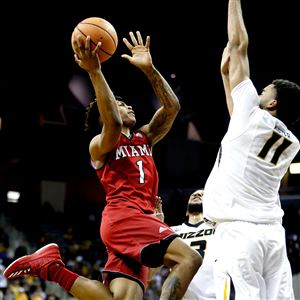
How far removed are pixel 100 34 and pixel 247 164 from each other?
1.80m

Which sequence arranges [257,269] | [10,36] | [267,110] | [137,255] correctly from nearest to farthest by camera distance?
[257,269]
[267,110]
[137,255]
[10,36]

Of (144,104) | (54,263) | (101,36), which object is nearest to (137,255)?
(54,263)

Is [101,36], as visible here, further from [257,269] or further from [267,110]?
[257,269]

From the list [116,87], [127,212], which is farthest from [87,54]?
[116,87]

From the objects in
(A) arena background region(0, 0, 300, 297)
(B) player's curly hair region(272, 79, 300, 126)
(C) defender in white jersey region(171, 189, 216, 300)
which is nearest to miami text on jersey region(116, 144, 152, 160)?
(C) defender in white jersey region(171, 189, 216, 300)

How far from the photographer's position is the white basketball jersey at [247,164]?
3.96m

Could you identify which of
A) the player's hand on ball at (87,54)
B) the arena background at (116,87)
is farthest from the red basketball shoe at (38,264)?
the arena background at (116,87)

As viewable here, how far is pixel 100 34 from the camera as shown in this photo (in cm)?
505

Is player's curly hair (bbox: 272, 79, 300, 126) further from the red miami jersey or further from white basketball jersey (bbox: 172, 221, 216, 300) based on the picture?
white basketball jersey (bbox: 172, 221, 216, 300)

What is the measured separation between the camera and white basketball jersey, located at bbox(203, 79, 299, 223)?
3965 millimetres

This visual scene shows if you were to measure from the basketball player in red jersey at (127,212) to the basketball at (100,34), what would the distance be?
7.2 inches

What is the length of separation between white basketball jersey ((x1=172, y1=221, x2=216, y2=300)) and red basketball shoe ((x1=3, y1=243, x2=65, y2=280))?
132cm

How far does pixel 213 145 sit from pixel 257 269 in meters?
16.1

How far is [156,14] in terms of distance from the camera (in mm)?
13703
